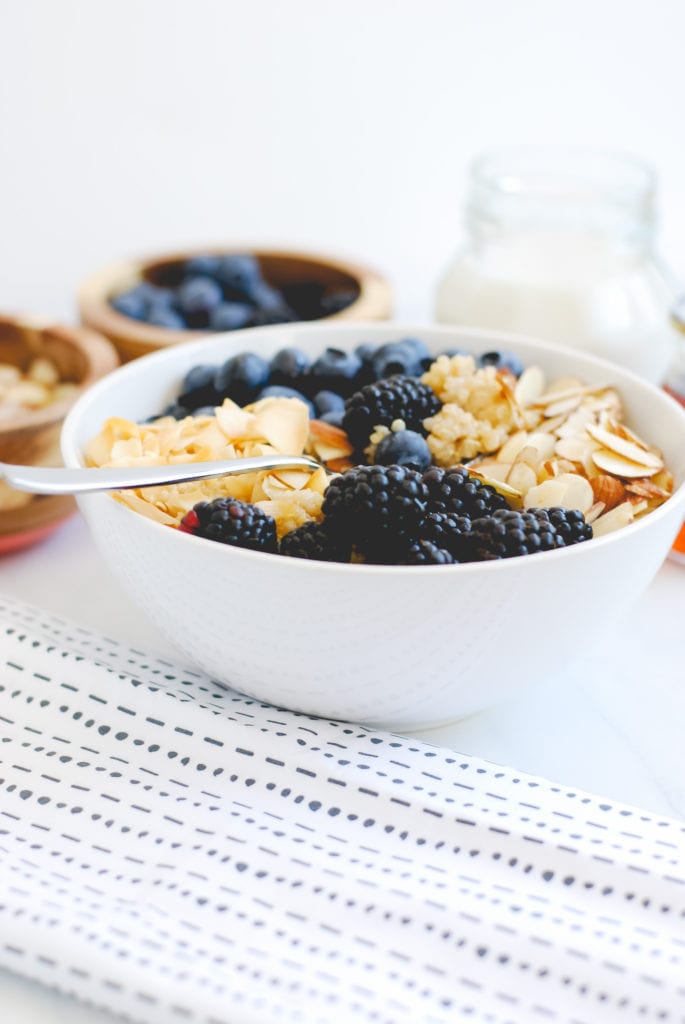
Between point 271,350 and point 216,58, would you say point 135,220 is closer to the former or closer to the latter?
point 216,58

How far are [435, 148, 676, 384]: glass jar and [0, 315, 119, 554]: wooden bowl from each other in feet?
1.25

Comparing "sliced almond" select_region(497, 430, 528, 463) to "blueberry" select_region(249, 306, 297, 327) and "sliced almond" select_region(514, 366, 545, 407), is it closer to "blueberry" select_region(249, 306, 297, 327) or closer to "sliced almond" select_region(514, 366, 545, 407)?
"sliced almond" select_region(514, 366, 545, 407)

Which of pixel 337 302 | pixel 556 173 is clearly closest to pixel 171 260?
pixel 337 302

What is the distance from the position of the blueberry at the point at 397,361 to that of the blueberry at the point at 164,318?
0.33 m

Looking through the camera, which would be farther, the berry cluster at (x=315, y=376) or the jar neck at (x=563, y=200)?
the jar neck at (x=563, y=200)

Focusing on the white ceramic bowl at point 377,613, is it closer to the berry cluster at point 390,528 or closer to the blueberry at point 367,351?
the berry cluster at point 390,528

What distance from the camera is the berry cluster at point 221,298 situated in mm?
1105

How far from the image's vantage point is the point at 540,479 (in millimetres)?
697

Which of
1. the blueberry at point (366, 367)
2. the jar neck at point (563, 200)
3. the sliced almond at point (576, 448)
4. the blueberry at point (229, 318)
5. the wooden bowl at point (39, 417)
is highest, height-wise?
the jar neck at point (563, 200)

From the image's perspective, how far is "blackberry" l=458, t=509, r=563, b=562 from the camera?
576 mm

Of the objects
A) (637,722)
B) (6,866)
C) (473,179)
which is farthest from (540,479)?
(473,179)

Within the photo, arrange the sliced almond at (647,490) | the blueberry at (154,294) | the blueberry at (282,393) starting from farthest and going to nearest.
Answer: the blueberry at (154,294), the blueberry at (282,393), the sliced almond at (647,490)

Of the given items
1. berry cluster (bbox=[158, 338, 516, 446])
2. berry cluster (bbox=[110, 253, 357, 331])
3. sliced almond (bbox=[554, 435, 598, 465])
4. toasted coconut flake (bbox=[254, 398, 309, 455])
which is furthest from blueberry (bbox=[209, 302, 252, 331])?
sliced almond (bbox=[554, 435, 598, 465])

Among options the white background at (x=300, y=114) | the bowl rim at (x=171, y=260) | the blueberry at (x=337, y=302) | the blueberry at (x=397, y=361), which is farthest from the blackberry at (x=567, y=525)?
the white background at (x=300, y=114)
